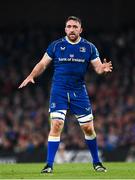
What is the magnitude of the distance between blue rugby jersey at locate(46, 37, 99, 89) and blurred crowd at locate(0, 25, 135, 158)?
9.04 m

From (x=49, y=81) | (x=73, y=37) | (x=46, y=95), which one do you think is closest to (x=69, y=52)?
(x=73, y=37)

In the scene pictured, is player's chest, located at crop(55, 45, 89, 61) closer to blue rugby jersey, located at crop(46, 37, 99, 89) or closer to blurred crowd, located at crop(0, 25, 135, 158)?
blue rugby jersey, located at crop(46, 37, 99, 89)

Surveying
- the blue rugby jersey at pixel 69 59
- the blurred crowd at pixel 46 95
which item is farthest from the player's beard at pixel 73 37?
the blurred crowd at pixel 46 95

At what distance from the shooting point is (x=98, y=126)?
26094 mm

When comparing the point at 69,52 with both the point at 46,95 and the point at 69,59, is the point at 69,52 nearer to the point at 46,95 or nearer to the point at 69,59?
the point at 69,59

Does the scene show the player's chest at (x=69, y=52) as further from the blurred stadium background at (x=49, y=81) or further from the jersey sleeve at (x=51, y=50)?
the blurred stadium background at (x=49, y=81)

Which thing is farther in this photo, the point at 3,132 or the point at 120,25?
the point at 120,25

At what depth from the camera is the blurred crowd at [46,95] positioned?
2592cm

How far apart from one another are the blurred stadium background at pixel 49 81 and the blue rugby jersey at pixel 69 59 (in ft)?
27.7

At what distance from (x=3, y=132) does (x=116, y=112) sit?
3815 millimetres

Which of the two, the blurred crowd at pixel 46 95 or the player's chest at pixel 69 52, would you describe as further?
the blurred crowd at pixel 46 95

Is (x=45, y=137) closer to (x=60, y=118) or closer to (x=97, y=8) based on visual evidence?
(x=97, y=8)

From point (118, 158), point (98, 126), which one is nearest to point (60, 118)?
point (118, 158)

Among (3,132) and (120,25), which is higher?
(120,25)
